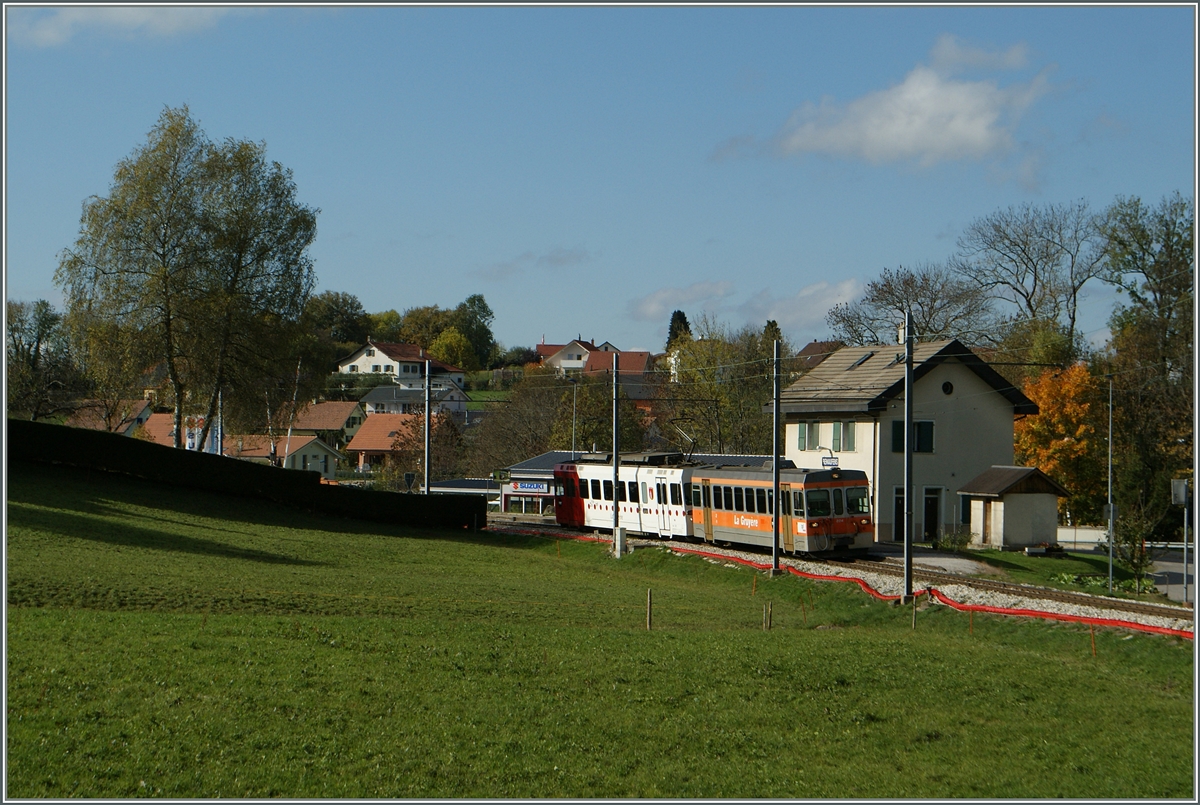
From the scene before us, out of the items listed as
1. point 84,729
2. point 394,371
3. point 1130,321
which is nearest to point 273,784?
point 84,729

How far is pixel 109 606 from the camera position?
1845cm

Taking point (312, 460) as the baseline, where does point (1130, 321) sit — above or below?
above

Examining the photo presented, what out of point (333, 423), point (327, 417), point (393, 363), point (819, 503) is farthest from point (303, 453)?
point (819, 503)

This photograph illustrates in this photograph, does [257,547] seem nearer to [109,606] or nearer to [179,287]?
[109,606]

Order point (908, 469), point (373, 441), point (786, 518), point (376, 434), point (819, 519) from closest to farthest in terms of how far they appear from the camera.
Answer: point (908, 469), point (819, 519), point (786, 518), point (373, 441), point (376, 434)

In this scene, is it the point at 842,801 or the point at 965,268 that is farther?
the point at 965,268

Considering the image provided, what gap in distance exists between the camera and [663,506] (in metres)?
40.3

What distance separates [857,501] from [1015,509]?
12.6 metres

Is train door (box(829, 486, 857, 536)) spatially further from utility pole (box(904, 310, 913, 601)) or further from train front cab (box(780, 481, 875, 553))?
utility pole (box(904, 310, 913, 601))

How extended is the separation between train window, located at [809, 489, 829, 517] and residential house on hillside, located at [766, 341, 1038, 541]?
1061 centimetres

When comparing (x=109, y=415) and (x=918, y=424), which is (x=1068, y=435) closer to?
(x=918, y=424)

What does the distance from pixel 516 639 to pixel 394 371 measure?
402 feet

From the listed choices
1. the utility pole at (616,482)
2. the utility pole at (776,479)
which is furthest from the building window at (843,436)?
the utility pole at (776,479)

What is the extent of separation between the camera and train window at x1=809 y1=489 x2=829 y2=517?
33.0m
